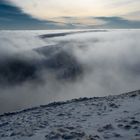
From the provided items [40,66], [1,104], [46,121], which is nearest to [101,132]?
[46,121]

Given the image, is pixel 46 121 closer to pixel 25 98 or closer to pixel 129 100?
pixel 129 100

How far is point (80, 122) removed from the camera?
40.2 ft

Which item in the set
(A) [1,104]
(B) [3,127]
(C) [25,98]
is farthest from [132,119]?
(C) [25,98]

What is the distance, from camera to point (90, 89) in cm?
4394

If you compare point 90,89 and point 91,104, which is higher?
point 91,104

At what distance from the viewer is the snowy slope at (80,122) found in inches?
418

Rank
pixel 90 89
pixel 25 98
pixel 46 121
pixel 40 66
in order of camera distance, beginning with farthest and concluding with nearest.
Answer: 1. pixel 40 66
2. pixel 90 89
3. pixel 25 98
4. pixel 46 121

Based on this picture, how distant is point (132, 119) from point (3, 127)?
5246 millimetres

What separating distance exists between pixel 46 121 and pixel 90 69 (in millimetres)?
54174

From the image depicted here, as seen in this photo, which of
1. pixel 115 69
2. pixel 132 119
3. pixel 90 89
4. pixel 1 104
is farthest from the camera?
pixel 115 69

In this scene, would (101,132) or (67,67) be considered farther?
(67,67)

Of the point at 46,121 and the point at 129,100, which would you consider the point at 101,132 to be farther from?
the point at 129,100

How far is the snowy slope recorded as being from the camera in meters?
10.6

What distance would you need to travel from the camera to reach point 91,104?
15.4m
